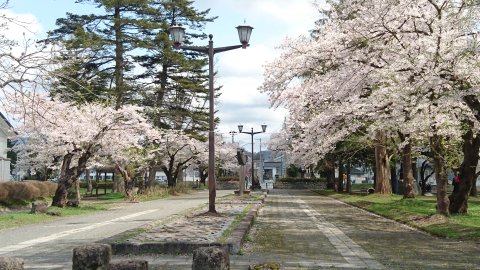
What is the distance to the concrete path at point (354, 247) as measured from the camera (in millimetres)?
8531

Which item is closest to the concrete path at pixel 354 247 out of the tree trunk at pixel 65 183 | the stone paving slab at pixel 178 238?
the stone paving slab at pixel 178 238

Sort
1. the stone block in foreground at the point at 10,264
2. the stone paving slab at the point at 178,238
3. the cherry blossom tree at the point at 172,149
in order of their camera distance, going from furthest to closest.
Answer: the cherry blossom tree at the point at 172,149, the stone paving slab at the point at 178,238, the stone block in foreground at the point at 10,264

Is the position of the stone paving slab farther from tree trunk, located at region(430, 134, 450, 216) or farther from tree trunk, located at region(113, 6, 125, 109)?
tree trunk, located at region(113, 6, 125, 109)

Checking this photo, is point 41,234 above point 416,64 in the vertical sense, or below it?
below

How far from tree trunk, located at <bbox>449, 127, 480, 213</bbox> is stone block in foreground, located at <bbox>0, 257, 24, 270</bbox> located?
14325mm

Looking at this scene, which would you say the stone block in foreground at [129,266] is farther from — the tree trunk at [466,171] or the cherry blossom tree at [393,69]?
the tree trunk at [466,171]

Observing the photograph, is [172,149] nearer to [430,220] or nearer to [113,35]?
[113,35]

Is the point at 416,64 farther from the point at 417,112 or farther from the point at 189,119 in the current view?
the point at 189,119

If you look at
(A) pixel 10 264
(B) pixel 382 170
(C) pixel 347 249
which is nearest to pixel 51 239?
(C) pixel 347 249

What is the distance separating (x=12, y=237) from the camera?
13.4 metres

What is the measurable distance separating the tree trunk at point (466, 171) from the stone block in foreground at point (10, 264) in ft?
47.0

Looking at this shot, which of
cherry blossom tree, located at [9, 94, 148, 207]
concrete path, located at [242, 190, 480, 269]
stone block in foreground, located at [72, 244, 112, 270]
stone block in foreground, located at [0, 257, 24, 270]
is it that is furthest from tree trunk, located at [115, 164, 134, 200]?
stone block in foreground, located at [0, 257, 24, 270]

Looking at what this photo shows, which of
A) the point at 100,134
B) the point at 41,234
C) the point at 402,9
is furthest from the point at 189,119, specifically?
the point at 402,9

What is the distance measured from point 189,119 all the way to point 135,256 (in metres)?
34.1
